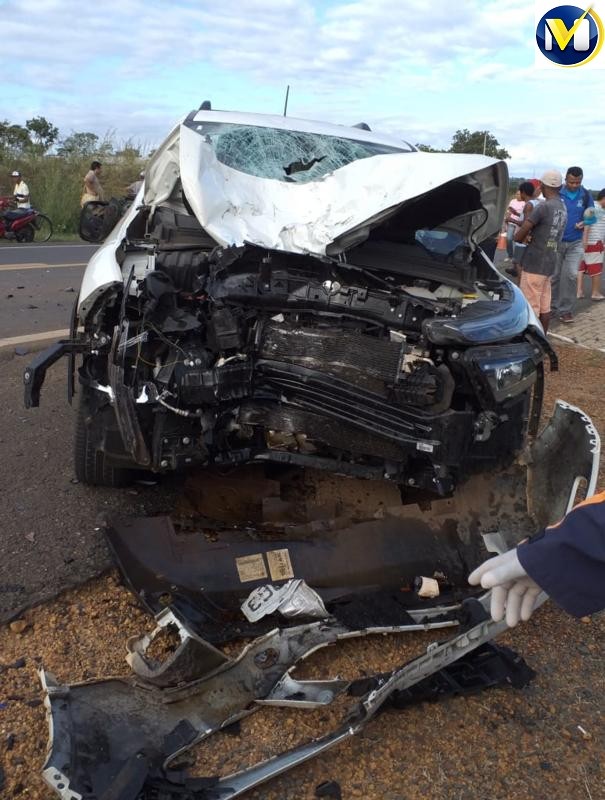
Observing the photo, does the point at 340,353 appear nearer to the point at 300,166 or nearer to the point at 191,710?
the point at 191,710

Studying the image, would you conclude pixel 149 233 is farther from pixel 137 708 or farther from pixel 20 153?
pixel 20 153

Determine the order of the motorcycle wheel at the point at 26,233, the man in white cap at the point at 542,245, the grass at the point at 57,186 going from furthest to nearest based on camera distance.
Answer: the grass at the point at 57,186, the motorcycle wheel at the point at 26,233, the man in white cap at the point at 542,245

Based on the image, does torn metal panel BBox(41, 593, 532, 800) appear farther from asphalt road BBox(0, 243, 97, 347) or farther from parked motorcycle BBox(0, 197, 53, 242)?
parked motorcycle BBox(0, 197, 53, 242)

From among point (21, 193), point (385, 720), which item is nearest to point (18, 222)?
point (21, 193)

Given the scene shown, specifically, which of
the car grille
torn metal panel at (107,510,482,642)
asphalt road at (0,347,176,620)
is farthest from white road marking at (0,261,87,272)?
torn metal panel at (107,510,482,642)

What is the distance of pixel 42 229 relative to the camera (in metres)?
16.8

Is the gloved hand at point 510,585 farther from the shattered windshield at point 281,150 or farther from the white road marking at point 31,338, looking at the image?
the white road marking at point 31,338

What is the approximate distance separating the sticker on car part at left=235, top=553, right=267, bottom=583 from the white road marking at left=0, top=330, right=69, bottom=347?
4112mm

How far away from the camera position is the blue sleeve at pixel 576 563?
1.38 metres

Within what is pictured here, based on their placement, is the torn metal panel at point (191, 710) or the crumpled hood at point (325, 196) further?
the crumpled hood at point (325, 196)

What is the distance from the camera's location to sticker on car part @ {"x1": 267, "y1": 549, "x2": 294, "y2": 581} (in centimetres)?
286

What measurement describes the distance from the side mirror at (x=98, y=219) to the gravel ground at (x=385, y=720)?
2439 mm

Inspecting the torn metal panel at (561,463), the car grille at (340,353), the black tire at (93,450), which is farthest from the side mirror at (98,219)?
the torn metal panel at (561,463)

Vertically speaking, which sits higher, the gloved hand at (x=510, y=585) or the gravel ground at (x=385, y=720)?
the gloved hand at (x=510, y=585)
